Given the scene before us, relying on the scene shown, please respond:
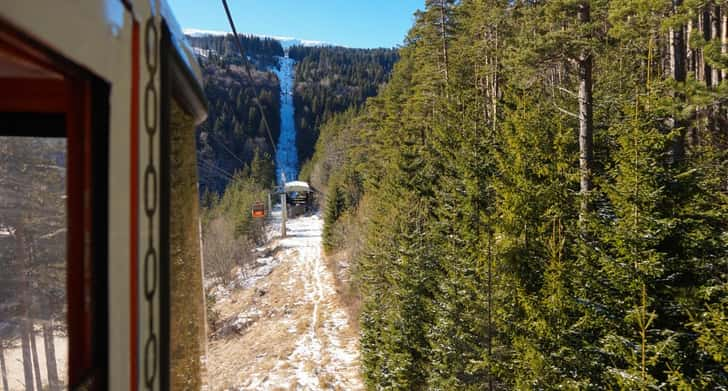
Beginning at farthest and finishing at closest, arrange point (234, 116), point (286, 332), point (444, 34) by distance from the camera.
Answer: point (234, 116) → point (286, 332) → point (444, 34)

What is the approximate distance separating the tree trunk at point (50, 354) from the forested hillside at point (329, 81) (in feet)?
378

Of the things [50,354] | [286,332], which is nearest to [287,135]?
[286,332]

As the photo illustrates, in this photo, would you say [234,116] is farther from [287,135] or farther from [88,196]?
[88,196]

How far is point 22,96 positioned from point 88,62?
2.53ft

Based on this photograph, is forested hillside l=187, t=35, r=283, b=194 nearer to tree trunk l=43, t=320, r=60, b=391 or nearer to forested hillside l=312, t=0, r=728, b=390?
forested hillside l=312, t=0, r=728, b=390

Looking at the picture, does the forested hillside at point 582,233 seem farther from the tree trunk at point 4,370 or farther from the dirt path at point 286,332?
the tree trunk at point 4,370

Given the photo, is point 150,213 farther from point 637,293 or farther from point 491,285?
point 491,285

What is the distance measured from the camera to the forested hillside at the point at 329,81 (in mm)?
131625

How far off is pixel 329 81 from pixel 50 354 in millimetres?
163607

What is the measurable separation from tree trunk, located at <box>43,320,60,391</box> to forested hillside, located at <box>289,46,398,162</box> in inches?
4538

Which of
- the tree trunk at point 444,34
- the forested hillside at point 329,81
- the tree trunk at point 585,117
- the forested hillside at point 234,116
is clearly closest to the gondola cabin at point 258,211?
the tree trunk at point 444,34

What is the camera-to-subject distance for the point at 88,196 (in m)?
1.10

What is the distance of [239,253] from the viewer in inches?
1789

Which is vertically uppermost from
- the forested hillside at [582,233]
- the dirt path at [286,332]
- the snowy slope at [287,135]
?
the snowy slope at [287,135]
